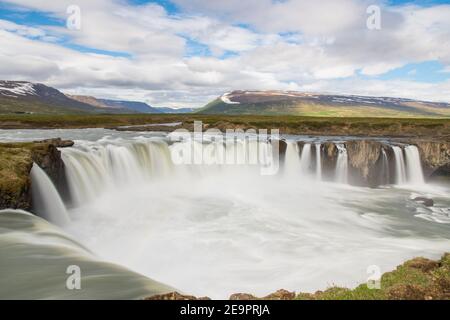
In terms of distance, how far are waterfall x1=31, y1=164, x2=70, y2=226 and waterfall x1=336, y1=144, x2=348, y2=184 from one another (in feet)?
108

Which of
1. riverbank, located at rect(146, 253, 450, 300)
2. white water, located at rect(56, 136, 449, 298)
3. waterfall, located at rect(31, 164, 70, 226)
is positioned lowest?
white water, located at rect(56, 136, 449, 298)

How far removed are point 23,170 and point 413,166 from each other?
44371 millimetres

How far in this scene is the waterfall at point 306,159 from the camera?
46.7m

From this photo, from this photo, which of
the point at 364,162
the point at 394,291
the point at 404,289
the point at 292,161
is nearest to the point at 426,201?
the point at 364,162

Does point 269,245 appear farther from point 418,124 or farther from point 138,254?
point 418,124

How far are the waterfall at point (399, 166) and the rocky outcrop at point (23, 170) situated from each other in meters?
38.5

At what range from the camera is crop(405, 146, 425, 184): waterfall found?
153 feet

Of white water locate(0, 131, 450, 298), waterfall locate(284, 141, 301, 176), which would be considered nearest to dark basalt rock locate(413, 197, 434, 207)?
white water locate(0, 131, 450, 298)

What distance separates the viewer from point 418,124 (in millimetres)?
88188

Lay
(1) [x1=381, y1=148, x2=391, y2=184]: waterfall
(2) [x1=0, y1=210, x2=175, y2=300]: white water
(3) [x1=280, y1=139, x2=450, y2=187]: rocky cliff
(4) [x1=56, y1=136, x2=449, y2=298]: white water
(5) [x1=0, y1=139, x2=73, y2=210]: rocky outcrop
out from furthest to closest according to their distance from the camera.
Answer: (1) [x1=381, y1=148, x2=391, y2=184]: waterfall < (3) [x1=280, y1=139, x2=450, y2=187]: rocky cliff < (5) [x1=0, y1=139, x2=73, y2=210]: rocky outcrop < (4) [x1=56, y1=136, x2=449, y2=298]: white water < (2) [x1=0, y1=210, x2=175, y2=300]: white water

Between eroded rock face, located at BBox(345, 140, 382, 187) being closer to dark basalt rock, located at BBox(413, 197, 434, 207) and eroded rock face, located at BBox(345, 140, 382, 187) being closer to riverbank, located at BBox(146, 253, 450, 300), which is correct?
dark basalt rock, located at BBox(413, 197, 434, 207)

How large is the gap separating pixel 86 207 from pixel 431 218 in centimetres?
2704

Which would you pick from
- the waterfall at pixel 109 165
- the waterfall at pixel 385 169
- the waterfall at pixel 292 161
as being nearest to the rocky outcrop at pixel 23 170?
the waterfall at pixel 109 165

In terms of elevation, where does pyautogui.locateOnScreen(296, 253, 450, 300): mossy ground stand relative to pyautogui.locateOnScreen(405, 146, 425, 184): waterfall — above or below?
below
